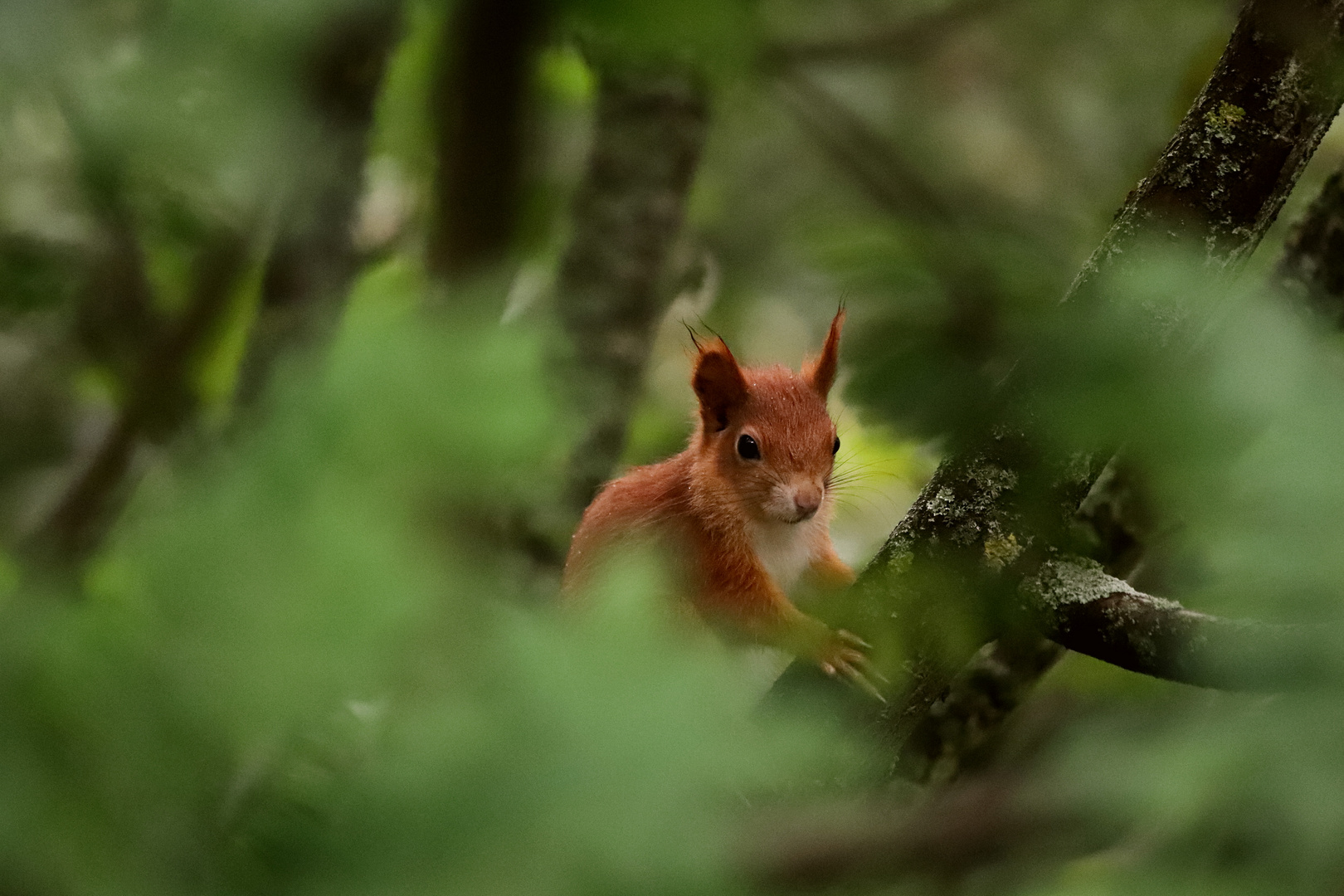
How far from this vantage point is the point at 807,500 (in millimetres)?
2793

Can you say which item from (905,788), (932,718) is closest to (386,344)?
(905,788)

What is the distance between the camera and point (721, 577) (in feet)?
9.42

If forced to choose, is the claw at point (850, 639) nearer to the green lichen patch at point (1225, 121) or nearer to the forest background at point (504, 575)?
the forest background at point (504, 575)

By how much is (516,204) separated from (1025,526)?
0.79m

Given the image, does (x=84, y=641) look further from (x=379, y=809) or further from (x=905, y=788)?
(x=905, y=788)

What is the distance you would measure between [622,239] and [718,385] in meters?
0.84

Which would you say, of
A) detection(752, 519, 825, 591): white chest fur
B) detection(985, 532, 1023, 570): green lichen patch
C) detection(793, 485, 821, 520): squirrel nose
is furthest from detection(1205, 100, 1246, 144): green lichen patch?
detection(752, 519, 825, 591): white chest fur

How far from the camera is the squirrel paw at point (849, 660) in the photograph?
2062 mm

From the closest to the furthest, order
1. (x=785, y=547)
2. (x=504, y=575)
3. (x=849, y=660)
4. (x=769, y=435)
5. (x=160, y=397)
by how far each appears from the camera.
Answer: (x=504, y=575) → (x=160, y=397) → (x=849, y=660) → (x=769, y=435) → (x=785, y=547)

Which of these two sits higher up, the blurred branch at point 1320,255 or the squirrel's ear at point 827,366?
the blurred branch at point 1320,255

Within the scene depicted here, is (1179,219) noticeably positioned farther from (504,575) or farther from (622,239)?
(622,239)

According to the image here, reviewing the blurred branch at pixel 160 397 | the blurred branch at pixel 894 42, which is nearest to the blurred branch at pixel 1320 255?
the blurred branch at pixel 894 42

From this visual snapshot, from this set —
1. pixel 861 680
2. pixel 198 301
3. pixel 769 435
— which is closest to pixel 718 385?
pixel 769 435

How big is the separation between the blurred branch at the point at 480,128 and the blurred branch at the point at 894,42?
1.81m
